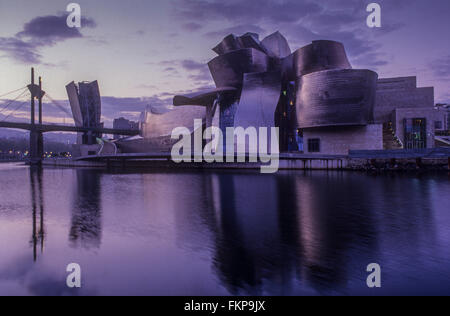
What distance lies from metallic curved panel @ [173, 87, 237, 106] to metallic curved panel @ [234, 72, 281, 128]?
14.7 feet

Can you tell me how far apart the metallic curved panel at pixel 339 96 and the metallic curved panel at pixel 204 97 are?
13414 millimetres

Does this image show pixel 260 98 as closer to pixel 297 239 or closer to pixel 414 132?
pixel 414 132

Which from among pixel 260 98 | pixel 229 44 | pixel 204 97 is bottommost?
pixel 260 98

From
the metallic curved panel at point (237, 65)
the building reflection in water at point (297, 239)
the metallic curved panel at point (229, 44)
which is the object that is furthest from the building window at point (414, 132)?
the building reflection in water at point (297, 239)

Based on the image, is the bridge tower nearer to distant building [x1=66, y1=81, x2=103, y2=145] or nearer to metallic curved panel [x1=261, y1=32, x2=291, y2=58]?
distant building [x1=66, y1=81, x2=103, y2=145]

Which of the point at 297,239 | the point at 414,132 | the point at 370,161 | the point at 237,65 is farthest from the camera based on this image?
the point at 237,65

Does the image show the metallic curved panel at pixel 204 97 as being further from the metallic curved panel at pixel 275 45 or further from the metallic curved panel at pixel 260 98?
the metallic curved panel at pixel 275 45

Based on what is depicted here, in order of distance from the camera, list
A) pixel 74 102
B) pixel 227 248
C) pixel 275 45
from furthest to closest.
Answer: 1. pixel 74 102
2. pixel 275 45
3. pixel 227 248

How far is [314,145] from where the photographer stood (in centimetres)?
4338

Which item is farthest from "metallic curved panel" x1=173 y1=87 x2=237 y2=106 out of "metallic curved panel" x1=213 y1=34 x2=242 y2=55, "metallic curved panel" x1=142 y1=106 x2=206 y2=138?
"metallic curved panel" x1=213 y1=34 x2=242 y2=55

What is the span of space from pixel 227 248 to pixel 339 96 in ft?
116

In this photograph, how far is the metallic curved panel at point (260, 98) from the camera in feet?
143

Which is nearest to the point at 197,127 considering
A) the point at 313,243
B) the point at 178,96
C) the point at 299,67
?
the point at 178,96

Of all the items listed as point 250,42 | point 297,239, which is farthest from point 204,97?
point 297,239
